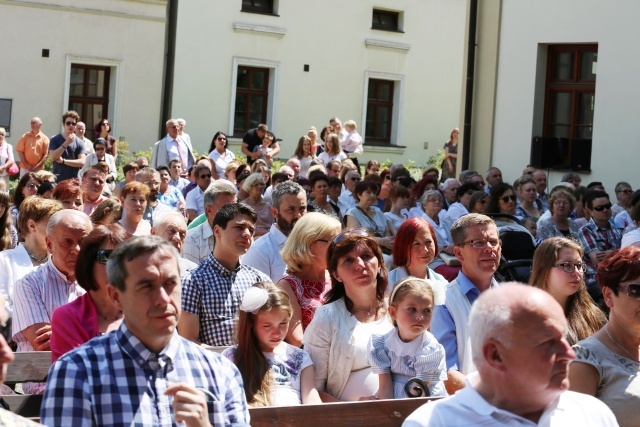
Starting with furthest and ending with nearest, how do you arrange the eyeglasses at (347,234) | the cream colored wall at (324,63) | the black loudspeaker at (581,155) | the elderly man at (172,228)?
the cream colored wall at (324,63), the black loudspeaker at (581,155), the elderly man at (172,228), the eyeglasses at (347,234)

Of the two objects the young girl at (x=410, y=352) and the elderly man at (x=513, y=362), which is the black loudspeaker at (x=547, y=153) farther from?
the elderly man at (x=513, y=362)

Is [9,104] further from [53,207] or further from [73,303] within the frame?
[73,303]

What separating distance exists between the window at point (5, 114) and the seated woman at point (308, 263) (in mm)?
19012

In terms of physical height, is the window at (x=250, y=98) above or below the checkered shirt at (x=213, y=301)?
above

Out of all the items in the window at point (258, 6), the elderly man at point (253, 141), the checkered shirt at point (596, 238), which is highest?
the window at point (258, 6)

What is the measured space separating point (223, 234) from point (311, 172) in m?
7.72

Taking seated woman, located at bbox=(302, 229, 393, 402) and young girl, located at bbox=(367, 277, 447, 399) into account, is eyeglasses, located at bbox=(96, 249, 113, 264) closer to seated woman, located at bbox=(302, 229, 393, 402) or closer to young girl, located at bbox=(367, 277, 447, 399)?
seated woman, located at bbox=(302, 229, 393, 402)

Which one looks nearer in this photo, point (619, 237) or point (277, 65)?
point (619, 237)

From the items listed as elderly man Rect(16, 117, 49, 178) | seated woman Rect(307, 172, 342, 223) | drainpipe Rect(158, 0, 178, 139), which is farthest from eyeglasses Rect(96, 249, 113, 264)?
drainpipe Rect(158, 0, 178, 139)

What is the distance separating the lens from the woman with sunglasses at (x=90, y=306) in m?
4.95

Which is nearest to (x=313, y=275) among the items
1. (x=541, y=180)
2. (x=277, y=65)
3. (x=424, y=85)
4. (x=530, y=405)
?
(x=530, y=405)

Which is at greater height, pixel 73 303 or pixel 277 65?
pixel 277 65

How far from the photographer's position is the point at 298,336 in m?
6.56

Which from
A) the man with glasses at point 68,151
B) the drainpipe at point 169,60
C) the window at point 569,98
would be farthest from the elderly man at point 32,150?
the window at point 569,98
